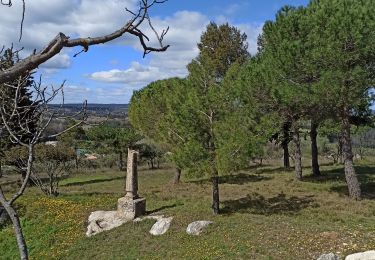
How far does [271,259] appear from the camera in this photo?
13.6 m

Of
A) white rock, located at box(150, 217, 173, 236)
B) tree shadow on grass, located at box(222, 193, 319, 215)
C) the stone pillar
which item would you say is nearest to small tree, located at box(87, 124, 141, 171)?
tree shadow on grass, located at box(222, 193, 319, 215)

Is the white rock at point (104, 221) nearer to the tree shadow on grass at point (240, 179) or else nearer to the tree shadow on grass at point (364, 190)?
the tree shadow on grass at point (240, 179)

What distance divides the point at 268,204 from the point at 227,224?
523 cm

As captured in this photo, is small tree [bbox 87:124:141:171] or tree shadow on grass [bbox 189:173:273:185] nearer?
tree shadow on grass [bbox 189:173:273:185]

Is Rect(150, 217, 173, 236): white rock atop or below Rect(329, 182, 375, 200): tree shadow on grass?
below

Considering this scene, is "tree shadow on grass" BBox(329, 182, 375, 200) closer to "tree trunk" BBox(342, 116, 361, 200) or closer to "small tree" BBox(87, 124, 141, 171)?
"tree trunk" BBox(342, 116, 361, 200)

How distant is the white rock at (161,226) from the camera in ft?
59.3

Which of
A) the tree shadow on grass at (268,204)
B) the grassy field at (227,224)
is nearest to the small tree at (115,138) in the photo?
the grassy field at (227,224)

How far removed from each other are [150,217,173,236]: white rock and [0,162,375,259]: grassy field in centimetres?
28

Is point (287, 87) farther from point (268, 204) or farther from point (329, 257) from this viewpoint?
point (329, 257)

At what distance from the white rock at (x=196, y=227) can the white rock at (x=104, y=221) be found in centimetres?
411

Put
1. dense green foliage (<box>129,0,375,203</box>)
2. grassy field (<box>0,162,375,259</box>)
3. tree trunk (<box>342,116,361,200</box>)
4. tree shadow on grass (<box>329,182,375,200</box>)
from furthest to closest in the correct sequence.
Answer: tree shadow on grass (<box>329,182,375,200</box>)
tree trunk (<box>342,116,361,200</box>)
dense green foliage (<box>129,0,375,203</box>)
grassy field (<box>0,162,375,259</box>)

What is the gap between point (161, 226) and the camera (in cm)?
1839

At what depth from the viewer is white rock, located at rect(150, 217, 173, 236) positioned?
18089mm
